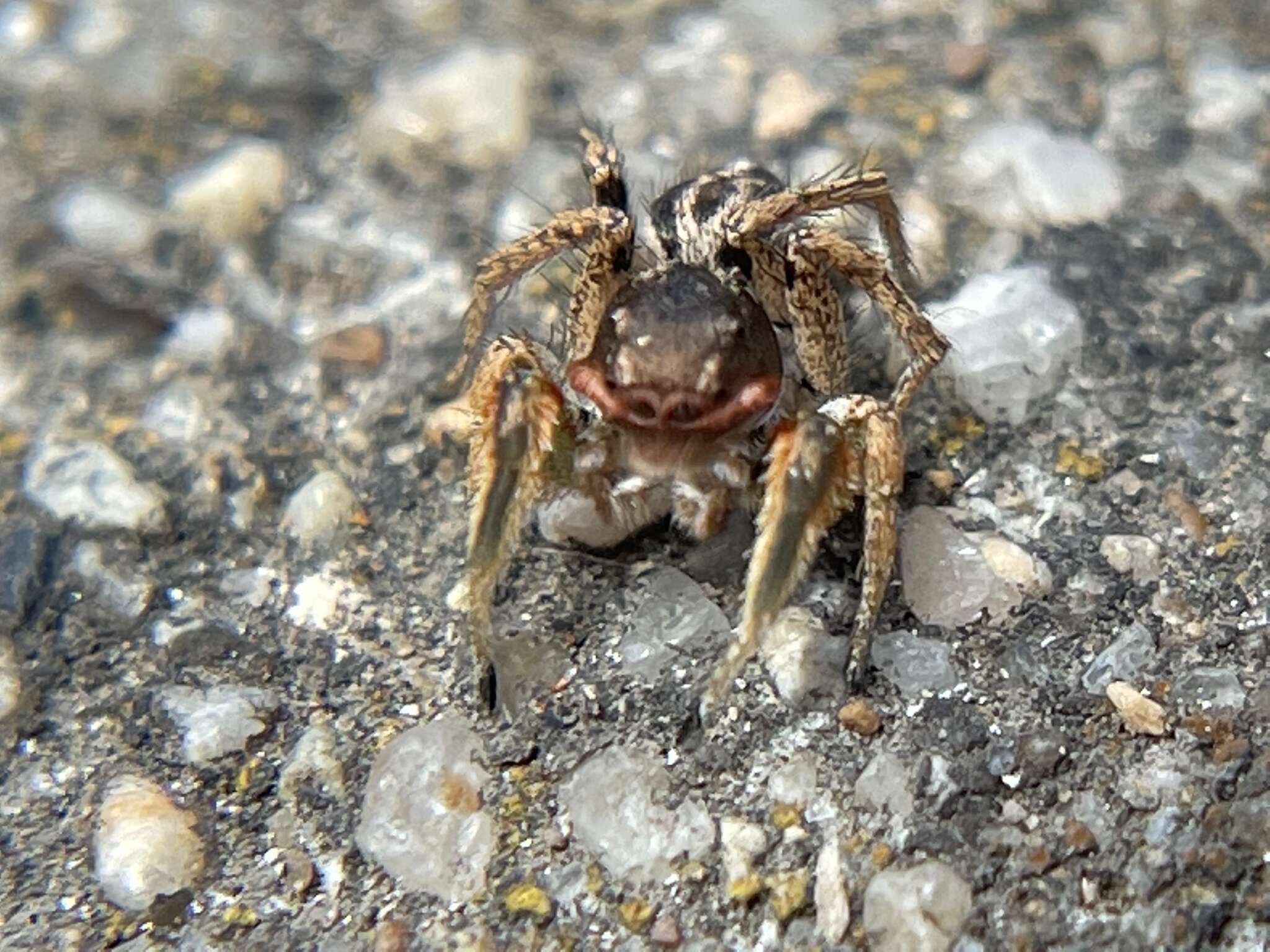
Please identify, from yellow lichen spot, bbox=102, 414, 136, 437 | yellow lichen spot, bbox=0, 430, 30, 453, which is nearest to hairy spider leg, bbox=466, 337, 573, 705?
yellow lichen spot, bbox=102, 414, 136, 437

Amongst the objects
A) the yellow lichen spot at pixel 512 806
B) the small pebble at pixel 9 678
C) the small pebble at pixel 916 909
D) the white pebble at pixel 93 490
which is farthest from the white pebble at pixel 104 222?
the small pebble at pixel 916 909

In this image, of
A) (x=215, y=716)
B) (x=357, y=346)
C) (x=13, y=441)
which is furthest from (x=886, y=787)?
(x=13, y=441)

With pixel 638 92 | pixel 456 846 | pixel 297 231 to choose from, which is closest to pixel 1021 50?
pixel 638 92

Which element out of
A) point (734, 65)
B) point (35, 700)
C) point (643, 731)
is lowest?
point (35, 700)

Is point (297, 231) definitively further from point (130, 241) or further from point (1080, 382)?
point (1080, 382)

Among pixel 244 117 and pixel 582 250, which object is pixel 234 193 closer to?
pixel 244 117

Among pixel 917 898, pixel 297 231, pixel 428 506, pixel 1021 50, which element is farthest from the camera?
pixel 1021 50
